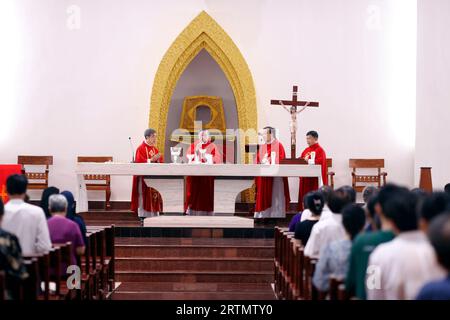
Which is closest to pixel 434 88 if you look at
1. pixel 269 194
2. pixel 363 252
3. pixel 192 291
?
pixel 269 194

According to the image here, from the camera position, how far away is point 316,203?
605cm

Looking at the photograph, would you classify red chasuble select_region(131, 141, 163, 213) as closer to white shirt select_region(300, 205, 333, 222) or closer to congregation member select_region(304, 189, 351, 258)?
white shirt select_region(300, 205, 333, 222)

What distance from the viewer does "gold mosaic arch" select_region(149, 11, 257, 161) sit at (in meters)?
12.7

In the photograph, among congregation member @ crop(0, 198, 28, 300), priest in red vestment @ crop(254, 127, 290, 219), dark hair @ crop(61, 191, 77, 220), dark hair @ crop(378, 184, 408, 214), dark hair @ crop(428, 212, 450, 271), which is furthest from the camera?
priest in red vestment @ crop(254, 127, 290, 219)

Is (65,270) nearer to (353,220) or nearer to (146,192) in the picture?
(353,220)

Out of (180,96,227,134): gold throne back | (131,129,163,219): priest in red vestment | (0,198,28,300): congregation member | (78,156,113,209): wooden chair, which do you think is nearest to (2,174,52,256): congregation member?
(0,198,28,300): congregation member

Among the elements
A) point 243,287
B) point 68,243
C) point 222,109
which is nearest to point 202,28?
point 222,109

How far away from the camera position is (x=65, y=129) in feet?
41.9

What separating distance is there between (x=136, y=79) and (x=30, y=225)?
7.82 m

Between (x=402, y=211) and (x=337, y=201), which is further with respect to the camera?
(x=337, y=201)

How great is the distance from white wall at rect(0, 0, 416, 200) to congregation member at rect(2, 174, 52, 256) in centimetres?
751

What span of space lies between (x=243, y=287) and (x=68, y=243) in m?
3.06

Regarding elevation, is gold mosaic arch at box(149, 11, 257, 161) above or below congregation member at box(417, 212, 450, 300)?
above
